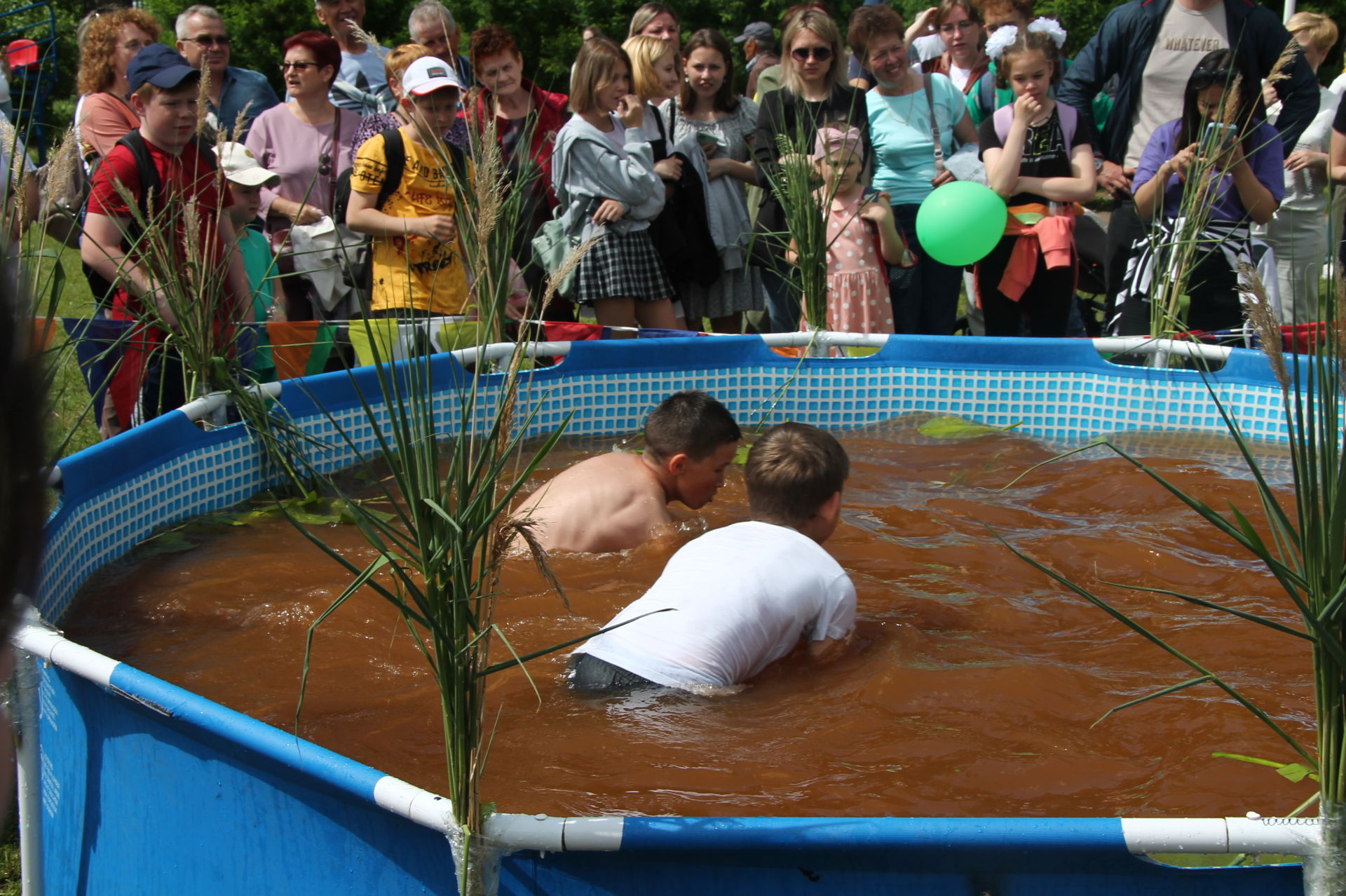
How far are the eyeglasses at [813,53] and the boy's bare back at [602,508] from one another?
313cm

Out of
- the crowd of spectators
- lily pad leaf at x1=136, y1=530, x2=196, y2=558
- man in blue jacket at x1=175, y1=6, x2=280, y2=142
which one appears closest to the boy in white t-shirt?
lily pad leaf at x1=136, y1=530, x2=196, y2=558

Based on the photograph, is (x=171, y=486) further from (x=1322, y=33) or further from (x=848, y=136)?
(x=1322, y=33)

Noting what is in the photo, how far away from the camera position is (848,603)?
3.37m

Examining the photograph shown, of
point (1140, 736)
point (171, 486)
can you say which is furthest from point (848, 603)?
point (171, 486)

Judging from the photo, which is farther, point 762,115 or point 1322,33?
point 1322,33

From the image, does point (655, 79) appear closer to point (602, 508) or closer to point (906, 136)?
point (906, 136)

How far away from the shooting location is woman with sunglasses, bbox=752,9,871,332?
6430 millimetres

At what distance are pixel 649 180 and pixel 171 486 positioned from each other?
9.47ft

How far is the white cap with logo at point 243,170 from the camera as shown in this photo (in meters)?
5.52

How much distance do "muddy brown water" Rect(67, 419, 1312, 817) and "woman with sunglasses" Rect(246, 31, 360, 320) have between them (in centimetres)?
239

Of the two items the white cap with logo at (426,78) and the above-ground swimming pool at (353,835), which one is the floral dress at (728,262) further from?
the above-ground swimming pool at (353,835)

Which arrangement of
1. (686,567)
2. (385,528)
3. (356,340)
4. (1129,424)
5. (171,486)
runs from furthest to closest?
1. (1129,424)
2. (356,340)
3. (171,486)
4. (686,567)
5. (385,528)

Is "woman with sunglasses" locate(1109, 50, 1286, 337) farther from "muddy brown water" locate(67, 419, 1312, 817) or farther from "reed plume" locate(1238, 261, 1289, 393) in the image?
"reed plume" locate(1238, 261, 1289, 393)

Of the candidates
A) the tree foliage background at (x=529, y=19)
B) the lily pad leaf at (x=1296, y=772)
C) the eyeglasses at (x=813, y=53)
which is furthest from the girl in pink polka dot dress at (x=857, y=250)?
the tree foliage background at (x=529, y=19)
